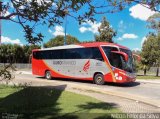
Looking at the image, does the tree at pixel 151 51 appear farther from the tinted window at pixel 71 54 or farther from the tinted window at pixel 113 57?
the tinted window at pixel 113 57

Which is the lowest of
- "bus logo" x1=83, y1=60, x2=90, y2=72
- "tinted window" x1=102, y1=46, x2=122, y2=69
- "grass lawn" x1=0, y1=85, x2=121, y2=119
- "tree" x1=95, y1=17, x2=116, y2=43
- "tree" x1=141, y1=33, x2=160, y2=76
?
"grass lawn" x1=0, y1=85, x2=121, y2=119

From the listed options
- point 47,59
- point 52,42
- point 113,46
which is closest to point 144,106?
point 113,46

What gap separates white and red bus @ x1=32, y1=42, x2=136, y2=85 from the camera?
22.6 m

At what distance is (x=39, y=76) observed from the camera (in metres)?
31.6

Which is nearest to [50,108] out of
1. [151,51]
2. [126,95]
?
[126,95]

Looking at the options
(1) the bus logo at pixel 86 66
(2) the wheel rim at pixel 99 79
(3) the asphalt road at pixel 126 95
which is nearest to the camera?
(3) the asphalt road at pixel 126 95

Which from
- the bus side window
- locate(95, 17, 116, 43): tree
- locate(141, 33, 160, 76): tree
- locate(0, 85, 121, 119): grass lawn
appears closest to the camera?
locate(0, 85, 121, 119): grass lawn

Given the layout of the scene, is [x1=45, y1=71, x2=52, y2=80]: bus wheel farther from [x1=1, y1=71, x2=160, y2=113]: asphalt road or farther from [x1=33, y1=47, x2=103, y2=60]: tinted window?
[x1=1, y1=71, x2=160, y2=113]: asphalt road

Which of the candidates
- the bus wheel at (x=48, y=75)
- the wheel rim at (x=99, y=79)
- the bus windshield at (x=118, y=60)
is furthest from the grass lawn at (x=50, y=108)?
the bus wheel at (x=48, y=75)

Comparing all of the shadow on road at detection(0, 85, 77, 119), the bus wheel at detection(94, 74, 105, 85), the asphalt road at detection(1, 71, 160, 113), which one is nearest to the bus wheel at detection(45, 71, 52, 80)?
the asphalt road at detection(1, 71, 160, 113)

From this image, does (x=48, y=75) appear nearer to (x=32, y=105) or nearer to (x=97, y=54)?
(x=97, y=54)

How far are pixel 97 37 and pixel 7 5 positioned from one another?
31.7 meters

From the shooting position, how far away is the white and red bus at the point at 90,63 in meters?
22.6

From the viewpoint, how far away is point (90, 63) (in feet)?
79.8
